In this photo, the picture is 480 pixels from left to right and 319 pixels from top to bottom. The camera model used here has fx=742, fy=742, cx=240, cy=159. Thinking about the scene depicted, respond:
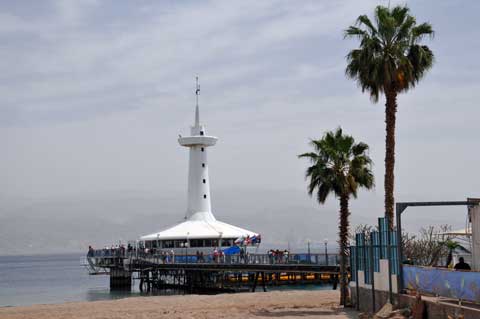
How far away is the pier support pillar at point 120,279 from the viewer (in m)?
61.8

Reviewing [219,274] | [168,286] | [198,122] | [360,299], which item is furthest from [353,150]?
[198,122]

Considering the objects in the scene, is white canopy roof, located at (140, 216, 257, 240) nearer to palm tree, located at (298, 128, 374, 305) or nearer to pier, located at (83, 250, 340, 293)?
pier, located at (83, 250, 340, 293)

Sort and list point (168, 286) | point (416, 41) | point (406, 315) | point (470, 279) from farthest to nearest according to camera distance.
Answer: point (168, 286) < point (416, 41) < point (406, 315) < point (470, 279)

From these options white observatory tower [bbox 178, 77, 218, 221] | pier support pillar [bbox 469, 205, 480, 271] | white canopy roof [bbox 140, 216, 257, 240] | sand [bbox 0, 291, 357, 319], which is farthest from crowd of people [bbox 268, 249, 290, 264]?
pier support pillar [bbox 469, 205, 480, 271]

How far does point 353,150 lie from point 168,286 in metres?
34.9

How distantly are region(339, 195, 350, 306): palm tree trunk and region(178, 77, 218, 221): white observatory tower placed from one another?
34092 mm

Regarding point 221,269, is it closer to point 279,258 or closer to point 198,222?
point 279,258

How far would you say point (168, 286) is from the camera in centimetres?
6016

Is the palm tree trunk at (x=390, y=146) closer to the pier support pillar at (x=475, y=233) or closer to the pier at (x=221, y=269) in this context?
the pier support pillar at (x=475, y=233)

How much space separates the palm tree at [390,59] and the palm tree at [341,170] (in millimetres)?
1030

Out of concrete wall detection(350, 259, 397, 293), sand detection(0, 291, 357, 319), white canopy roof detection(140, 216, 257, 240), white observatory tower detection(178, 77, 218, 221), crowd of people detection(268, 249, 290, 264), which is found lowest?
sand detection(0, 291, 357, 319)

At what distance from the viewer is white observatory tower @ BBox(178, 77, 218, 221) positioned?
63312 mm

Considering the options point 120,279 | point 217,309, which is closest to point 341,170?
point 217,309

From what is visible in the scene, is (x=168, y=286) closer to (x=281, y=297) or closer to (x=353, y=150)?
(x=281, y=297)
